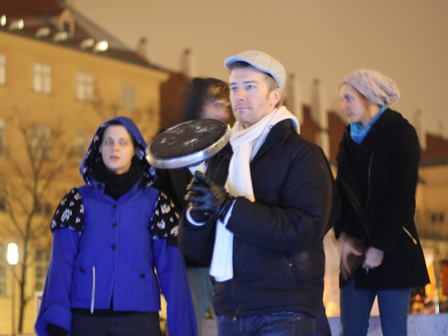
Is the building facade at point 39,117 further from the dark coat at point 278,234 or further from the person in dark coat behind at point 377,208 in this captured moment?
the dark coat at point 278,234

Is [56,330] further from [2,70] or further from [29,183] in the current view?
[2,70]

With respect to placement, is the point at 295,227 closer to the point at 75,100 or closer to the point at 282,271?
the point at 282,271

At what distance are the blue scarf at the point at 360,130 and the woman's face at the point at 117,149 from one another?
52.1 inches

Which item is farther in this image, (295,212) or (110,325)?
(110,325)

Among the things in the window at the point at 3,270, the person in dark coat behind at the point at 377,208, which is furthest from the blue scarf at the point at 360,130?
the window at the point at 3,270

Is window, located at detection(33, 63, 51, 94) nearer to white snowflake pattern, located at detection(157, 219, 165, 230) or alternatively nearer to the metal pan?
white snowflake pattern, located at detection(157, 219, 165, 230)

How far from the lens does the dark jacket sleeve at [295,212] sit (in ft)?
6.36

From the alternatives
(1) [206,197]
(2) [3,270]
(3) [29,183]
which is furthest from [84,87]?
(1) [206,197]

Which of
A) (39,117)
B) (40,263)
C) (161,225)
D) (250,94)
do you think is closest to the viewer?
(250,94)

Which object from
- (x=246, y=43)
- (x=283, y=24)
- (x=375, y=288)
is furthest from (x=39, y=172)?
(x=375, y=288)

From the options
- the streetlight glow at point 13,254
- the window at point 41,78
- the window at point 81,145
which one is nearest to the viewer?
the streetlight glow at point 13,254

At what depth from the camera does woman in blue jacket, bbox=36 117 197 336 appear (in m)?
2.85

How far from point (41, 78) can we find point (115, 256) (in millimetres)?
16997

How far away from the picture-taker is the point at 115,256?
295 cm
